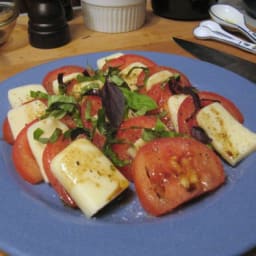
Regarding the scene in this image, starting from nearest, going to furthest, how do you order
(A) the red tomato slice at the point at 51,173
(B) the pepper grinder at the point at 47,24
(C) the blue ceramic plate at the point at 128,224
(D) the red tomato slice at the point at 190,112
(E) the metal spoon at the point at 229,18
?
(C) the blue ceramic plate at the point at 128,224 → (A) the red tomato slice at the point at 51,173 → (D) the red tomato slice at the point at 190,112 → (B) the pepper grinder at the point at 47,24 → (E) the metal spoon at the point at 229,18

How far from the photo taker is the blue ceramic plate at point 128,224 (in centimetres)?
60

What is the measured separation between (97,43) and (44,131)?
713mm

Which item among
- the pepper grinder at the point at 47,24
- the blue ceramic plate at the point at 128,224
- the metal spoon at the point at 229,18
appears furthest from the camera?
the metal spoon at the point at 229,18

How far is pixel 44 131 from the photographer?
0.77 metres

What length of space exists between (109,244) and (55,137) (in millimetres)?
234

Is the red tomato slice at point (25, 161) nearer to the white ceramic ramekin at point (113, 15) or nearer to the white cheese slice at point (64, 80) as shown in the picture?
the white cheese slice at point (64, 80)

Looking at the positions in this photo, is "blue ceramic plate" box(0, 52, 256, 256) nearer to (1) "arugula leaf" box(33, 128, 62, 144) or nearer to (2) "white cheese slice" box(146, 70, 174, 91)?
(1) "arugula leaf" box(33, 128, 62, 144)

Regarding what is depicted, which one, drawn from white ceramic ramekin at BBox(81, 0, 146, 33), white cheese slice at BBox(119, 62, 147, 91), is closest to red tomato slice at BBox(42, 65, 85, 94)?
white cheese slice at BBox(119, 62, 147, 91)

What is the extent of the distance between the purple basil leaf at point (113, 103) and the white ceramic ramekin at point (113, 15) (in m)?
0.61

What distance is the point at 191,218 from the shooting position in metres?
0.65

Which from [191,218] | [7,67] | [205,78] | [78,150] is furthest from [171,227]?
[7,67]

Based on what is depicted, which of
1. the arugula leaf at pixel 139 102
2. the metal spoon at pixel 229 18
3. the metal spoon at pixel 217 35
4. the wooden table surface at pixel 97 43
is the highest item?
the arugula leaf at pixel 139 102

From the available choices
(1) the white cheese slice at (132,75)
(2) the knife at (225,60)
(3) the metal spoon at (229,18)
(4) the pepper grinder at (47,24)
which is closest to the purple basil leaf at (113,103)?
(1) the white cheese slice at (132,75)

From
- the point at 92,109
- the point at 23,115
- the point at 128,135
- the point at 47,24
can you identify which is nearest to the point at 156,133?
the point at 128,135
